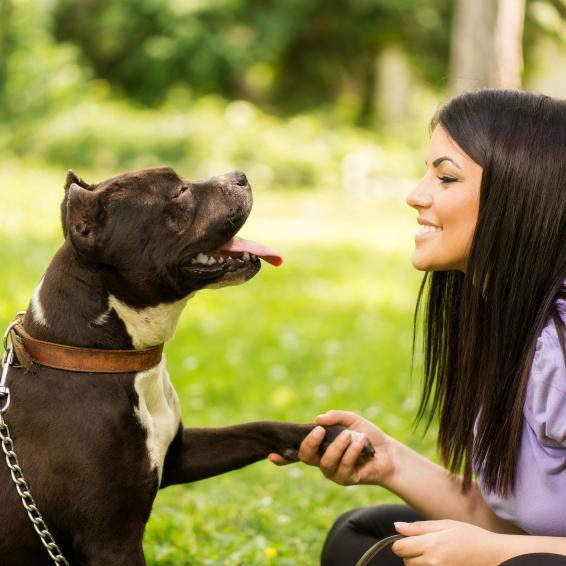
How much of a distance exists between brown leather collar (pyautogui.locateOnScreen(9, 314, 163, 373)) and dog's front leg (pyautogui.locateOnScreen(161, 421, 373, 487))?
0.42 metres

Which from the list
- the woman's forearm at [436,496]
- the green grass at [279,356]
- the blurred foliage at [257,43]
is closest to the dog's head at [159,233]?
the woman's forearm at [436,496]

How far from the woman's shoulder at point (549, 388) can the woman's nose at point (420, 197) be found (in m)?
0.47

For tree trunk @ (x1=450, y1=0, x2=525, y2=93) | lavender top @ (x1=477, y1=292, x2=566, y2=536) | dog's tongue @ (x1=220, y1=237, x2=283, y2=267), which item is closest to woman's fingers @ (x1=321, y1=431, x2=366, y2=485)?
lavender top @ (x1=477, y1=292, x2=566, y2=536)

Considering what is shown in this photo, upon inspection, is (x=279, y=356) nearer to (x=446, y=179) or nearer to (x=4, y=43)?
(x=446, y=179)

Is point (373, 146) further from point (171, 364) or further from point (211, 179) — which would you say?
point (211, 179)

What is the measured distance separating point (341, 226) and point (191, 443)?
27.6ft

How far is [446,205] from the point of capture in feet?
9.04

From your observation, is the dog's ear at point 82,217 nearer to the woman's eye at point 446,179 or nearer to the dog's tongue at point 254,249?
the dog's tongue at point 254,249

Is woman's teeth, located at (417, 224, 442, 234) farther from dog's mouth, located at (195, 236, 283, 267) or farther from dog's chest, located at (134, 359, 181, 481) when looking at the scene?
dog's chest, located at (134, 359, 181, 481)

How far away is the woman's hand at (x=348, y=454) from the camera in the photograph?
2.93m

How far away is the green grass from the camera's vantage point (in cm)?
380

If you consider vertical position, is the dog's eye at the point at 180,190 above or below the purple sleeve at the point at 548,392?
above

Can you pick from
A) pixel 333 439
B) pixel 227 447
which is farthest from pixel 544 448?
pixel 227 447

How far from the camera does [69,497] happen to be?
257 cm
